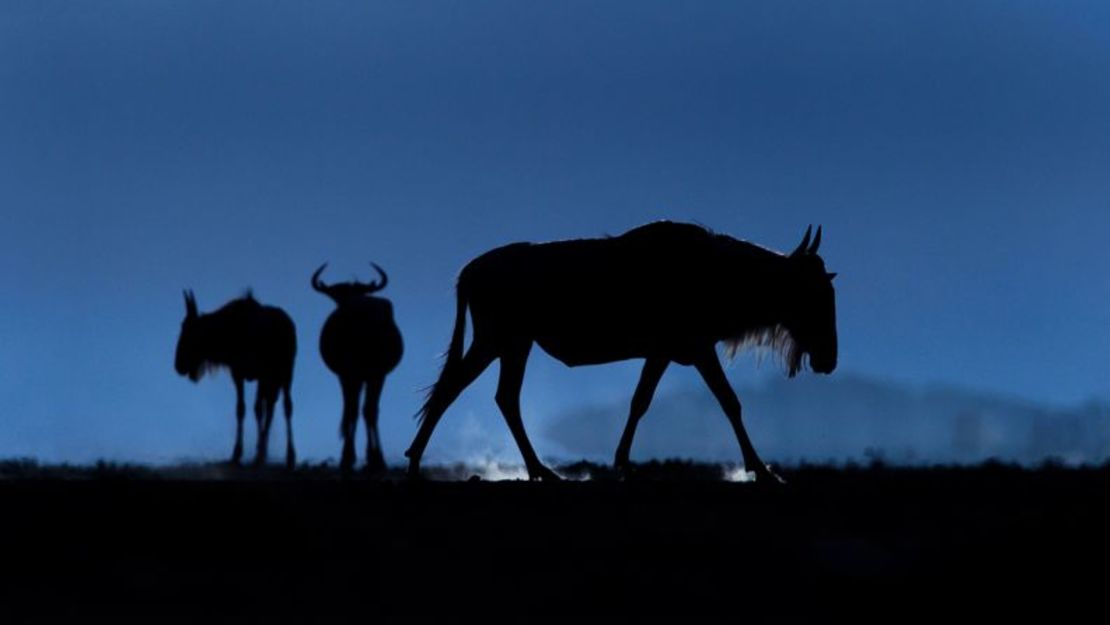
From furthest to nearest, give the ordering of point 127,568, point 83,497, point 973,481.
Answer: point 973,481, point 83,497, point 127,568

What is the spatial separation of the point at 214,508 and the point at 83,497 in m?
1.46

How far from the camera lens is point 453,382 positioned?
52.8ft

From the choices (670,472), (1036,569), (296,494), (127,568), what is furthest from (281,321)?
(1036,569)

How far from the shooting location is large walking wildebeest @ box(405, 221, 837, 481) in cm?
1574

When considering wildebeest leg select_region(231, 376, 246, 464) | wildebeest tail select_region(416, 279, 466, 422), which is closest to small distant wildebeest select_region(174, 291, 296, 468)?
wildebeest leg select_region(231, 376, 246, 464)

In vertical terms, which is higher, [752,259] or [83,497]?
[752,259]

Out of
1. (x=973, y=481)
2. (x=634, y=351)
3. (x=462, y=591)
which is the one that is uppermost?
(x=634, y=351)

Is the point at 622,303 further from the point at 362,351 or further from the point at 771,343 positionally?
the point at 362,351

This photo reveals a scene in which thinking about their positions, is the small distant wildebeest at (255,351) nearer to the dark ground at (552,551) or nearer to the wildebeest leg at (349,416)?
the wildebeest leg at (349,416)

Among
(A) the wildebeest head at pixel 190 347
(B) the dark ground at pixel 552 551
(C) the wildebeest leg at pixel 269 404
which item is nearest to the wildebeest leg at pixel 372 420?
(C) the wildebeest leg at pixel 269 404

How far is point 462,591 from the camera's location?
27.6 feet

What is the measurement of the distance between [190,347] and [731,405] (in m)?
17.0

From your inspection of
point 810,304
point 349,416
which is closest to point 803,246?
point 810,304

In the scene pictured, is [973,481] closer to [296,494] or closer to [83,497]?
[296,494]
